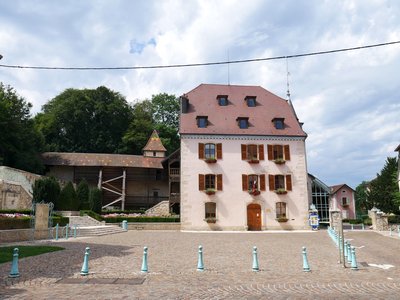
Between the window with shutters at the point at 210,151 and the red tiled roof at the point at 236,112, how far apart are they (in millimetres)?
1267

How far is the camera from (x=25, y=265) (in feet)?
36.3

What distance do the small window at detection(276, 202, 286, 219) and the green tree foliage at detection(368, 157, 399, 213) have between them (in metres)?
20.6

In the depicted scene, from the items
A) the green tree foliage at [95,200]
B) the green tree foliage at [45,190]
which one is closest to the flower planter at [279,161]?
the green tree foliage at [95,200]

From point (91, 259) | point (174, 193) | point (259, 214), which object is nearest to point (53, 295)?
point (91, 259)

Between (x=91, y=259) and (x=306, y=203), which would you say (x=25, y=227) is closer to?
(x=91, y=259)

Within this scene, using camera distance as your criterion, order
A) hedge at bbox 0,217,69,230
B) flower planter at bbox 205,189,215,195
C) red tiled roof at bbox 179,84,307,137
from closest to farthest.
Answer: hedge at bbox 0,217,69,230 → flower planter at bbox 205,189,215,195 → red tiled roof at bbox 179,84,307,137

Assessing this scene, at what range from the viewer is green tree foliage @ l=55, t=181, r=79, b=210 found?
1383 inches

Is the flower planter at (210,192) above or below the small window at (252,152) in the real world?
below

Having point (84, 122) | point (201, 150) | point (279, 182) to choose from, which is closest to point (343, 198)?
point (279, 182)

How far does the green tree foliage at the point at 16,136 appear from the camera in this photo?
4150 centimetres

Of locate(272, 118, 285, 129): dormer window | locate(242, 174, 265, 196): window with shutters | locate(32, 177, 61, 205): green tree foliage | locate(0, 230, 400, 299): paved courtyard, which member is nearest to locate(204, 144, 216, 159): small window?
locate(242, 174, 265, 196): window with shutters

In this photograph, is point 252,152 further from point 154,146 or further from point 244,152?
point 154,146

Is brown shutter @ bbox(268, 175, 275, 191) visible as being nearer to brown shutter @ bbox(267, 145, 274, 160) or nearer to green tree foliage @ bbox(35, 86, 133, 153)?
brown shutter @ bbox(267, 145, 274, 160)

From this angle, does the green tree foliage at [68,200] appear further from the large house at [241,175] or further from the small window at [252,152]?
the small window at [252,152]
